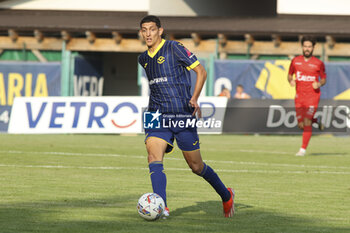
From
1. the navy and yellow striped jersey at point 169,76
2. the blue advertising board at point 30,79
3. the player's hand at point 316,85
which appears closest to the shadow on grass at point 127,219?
the navy and yellow striped jersey at point 169,76

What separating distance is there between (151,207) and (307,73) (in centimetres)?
1010

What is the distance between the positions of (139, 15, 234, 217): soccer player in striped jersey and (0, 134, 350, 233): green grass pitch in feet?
1.60

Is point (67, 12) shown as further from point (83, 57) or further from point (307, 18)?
point (307, 18)

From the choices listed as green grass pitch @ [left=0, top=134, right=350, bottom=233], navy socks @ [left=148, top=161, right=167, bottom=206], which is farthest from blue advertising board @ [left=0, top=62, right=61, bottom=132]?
navy socks @ [left=148, top=161, right=167, bottom=206]

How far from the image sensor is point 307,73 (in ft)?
55.9

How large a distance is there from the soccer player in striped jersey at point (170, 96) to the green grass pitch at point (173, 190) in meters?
0.49

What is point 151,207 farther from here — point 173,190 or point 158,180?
point 173,190

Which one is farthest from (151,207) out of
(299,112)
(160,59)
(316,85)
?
(299,112)

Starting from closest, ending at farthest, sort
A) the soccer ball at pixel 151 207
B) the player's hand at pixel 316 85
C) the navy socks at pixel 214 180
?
1. the soccer ball at pixel 151 207
2. the navy socks at pixel 214 180
3. the player's hand at pixel 316 85

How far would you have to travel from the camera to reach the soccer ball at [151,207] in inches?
298

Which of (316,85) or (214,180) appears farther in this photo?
(316,85)

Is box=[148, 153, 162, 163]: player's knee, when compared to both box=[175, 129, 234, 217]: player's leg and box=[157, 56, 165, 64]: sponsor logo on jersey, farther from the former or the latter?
box=[157, 56, 165, 64]: sponsor logo on jersey

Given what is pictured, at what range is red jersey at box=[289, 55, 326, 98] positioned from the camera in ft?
55.7

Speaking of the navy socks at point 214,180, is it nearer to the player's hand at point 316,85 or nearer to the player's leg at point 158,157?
the player's leg at point 158,157
